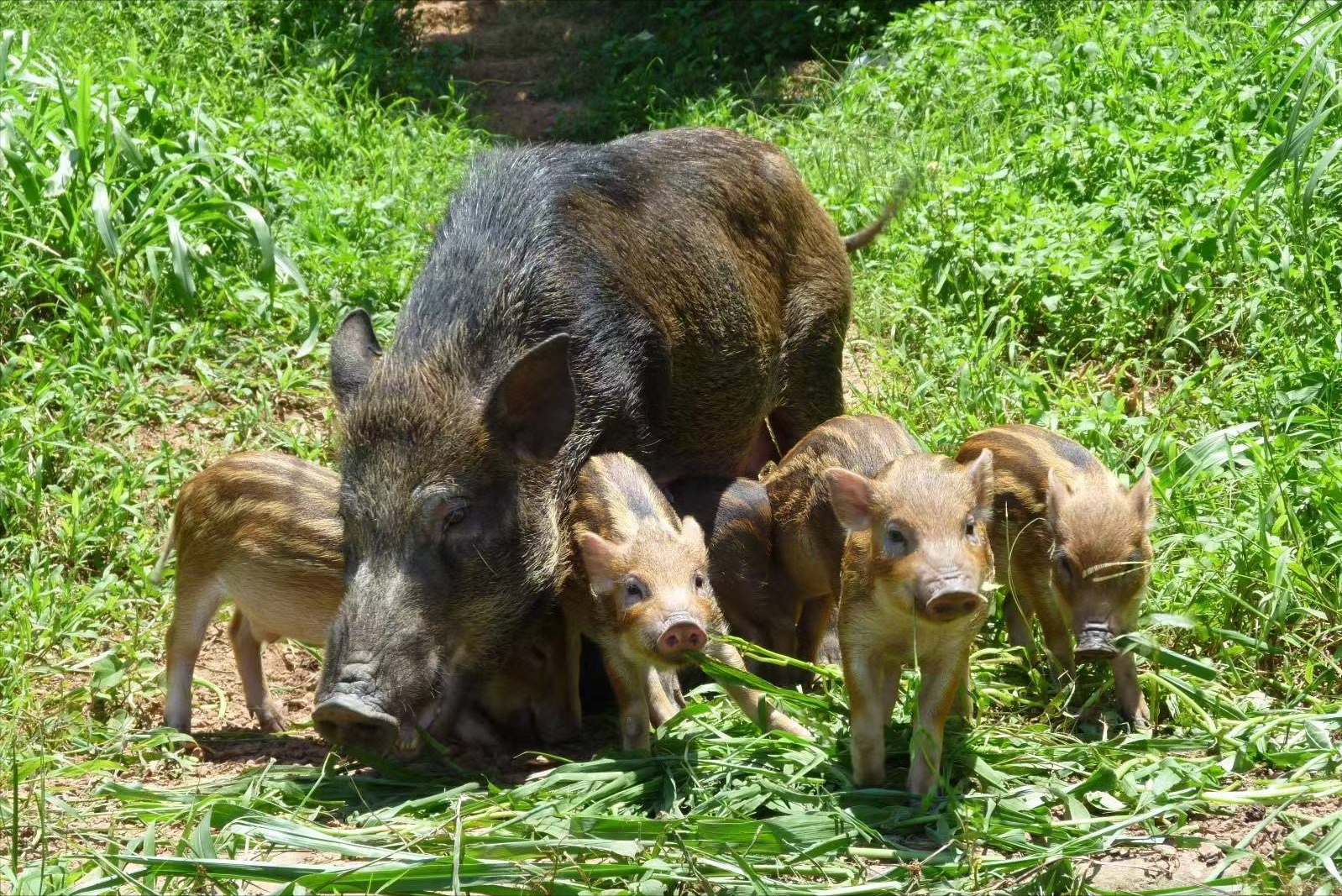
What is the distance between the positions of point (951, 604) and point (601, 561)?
3.50 ft

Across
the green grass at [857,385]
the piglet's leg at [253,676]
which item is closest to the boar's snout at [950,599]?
the green grass at [857,385]

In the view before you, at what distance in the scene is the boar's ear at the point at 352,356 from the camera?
4770mm

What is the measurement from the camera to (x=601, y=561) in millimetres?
4246

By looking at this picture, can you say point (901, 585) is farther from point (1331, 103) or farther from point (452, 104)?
point (452, 104)

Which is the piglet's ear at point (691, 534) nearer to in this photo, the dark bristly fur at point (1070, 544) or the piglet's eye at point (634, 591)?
the piglet's eye at point (634, 591)

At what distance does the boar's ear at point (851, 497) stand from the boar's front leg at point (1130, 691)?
885 mm

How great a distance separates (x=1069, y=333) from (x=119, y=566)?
12.0ft

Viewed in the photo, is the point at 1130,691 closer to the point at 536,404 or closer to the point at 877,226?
the point at 536,404

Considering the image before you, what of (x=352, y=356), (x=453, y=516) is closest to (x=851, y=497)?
(x=453, y=516)

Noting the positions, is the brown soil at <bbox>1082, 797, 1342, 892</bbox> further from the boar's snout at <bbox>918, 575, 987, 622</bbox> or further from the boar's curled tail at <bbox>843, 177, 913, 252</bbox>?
the boar's curled tail at <bbox>843, 177, 913, 252</bbox>

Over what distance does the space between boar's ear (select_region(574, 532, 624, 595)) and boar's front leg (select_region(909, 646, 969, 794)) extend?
2.79ft

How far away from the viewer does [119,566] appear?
5441 millimetres

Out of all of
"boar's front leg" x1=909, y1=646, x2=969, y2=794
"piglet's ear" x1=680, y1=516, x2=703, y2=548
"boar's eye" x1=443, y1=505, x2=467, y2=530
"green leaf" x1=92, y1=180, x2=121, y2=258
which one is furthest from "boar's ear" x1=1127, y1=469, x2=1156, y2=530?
"green leaf" x1=92, y1=180, x2=121, y2=258

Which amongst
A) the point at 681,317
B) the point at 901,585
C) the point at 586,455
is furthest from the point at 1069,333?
the point at 901,585
